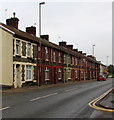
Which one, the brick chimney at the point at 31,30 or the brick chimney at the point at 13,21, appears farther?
the brick chimney at the point at 31,30

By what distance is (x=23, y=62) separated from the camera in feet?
81.1

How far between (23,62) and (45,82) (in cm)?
754

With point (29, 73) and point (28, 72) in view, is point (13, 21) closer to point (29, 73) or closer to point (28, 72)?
point (28, 72)

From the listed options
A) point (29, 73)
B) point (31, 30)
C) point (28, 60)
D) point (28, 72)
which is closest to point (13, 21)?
point (28, 60)

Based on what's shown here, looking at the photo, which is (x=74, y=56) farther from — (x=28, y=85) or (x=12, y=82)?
(x=12, y=82)

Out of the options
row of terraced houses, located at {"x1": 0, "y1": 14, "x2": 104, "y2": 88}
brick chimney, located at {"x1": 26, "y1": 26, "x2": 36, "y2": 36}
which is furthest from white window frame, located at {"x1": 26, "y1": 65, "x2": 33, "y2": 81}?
brick chimney, located at {"x1": 26, "y1": 26, "x2": 36, "y2": 36}

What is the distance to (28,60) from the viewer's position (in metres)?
26.1

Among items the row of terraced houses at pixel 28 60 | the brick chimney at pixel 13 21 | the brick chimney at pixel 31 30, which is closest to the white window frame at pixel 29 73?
the row of terraced houses at pixel 28 60

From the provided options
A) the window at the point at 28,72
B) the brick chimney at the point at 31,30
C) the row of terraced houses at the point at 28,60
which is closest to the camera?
the row of terraced houses at the point at 28,60

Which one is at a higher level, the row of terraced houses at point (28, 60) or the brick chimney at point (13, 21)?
the brick chimney at point (13, 21)

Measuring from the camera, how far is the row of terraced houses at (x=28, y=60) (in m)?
22.4

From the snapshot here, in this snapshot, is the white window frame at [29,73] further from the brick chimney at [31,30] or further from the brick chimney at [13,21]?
the brick chimney at [31,30]

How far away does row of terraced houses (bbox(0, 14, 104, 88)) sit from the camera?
22.4 metres

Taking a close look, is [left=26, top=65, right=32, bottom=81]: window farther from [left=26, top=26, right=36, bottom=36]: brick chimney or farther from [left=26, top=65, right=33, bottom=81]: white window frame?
[left=26, top=26, right=36, bottom=36]: brick chimney
